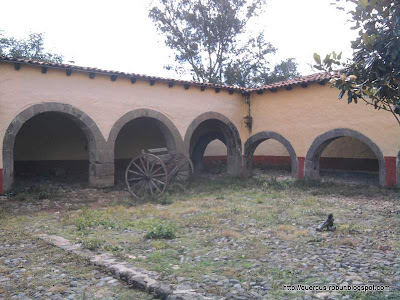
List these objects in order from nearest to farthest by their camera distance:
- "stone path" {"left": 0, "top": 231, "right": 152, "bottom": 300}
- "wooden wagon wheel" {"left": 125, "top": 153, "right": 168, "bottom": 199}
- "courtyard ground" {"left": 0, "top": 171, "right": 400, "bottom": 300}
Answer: "stone path" {"left": 0, "top": 231, "right": 152, "bottom": 300}, "courtyard ground" {"left": 0, "top": 171, "right": 400, "bottom": 300}, "wooden wagon wheel" {"left": 125, "top": 153, "right": 168, "bottom": 199}

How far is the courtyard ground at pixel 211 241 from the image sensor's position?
401cm

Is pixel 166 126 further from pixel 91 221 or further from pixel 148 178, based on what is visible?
pixel 91 221

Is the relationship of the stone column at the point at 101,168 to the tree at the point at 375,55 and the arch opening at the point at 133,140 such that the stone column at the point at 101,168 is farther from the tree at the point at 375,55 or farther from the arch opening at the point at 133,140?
the tree at the point at 375,55

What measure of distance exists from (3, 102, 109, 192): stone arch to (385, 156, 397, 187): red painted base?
8189mm

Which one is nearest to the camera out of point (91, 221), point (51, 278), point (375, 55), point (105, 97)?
point (375, 55)

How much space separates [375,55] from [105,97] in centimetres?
915

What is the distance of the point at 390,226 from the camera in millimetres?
6590

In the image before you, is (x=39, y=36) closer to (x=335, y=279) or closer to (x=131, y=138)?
(x=131, y=138)

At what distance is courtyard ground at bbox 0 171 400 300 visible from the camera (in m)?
4.01

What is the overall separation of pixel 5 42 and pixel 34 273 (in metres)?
19.8

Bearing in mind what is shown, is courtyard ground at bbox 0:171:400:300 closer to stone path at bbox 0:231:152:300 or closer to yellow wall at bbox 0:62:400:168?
stone path at bbox 0:231:152:300

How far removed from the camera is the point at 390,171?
1080 centimetres

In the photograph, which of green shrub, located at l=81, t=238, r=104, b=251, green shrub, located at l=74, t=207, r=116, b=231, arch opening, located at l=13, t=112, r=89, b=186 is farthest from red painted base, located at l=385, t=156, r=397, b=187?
arch opening, located at l=13, t=112, r=89, b=186

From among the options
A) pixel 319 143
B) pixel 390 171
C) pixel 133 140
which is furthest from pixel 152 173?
pixel 390 171
